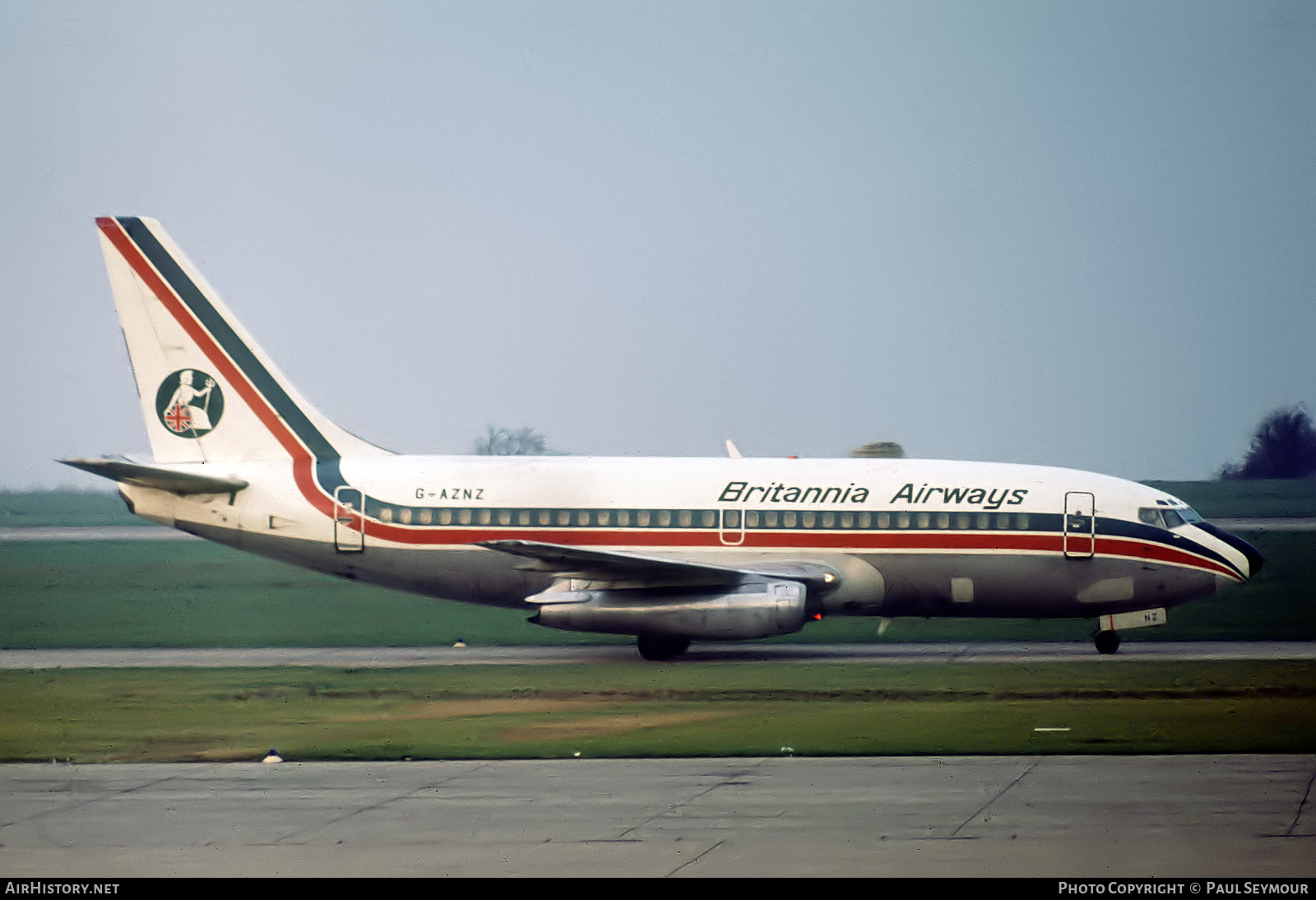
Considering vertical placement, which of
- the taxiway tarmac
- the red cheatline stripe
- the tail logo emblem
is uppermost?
the tail logo emblem

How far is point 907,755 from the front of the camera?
14281mm

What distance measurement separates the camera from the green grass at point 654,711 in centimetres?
1491

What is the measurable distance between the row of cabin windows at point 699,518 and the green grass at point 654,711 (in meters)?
2.65

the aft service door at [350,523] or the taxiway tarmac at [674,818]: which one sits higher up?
the aft service door at [350,523]

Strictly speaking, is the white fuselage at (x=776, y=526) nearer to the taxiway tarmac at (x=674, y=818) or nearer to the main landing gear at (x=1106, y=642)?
the main landing gear at (x=1106, y=642)

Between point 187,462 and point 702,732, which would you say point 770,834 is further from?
point 187,462

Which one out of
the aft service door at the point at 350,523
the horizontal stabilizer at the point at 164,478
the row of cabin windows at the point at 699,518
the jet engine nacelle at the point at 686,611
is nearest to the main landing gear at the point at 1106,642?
the row of cabin windows at the point at 699,518

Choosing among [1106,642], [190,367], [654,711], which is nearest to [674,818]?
[654,711]

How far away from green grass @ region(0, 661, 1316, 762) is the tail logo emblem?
16.5 ft

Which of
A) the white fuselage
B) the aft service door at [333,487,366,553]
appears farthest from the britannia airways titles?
the aft service door at [333,487,366,553]

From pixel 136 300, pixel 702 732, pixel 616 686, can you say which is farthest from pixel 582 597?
pixel 136 300

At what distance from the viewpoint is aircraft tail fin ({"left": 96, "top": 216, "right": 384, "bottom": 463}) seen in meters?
24.9

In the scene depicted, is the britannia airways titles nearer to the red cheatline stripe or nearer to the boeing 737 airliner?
the boeing 737 airliner

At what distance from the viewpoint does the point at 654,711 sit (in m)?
17.7
